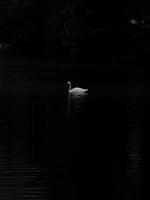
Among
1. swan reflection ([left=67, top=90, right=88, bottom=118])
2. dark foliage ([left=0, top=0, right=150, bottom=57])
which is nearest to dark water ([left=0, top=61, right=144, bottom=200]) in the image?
swan reflection ([left=67, top=90, right=88, bottom=118])

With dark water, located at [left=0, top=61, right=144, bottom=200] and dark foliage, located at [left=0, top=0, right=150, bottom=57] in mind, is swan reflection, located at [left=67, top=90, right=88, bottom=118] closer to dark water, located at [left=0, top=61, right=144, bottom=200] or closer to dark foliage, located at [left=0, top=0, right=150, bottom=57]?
dark water, located at [left=0, top=61, right=144, bottom=200]

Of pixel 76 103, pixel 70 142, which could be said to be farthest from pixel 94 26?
pixel 70 142

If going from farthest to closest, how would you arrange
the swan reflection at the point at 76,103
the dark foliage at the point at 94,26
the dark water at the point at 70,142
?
1. the dark foliage at the point at 94,26
2. the swan reflection at the point at 76,103
3. the dark water at the point at 70,142

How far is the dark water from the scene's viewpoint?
1828cm

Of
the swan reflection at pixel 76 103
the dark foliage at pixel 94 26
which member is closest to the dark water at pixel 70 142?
the swan reflection at pixel 76 103

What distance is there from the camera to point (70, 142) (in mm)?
24875

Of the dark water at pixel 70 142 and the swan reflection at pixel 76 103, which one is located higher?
the dark water at pixel 70 142

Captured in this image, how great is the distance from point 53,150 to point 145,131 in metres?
5.55

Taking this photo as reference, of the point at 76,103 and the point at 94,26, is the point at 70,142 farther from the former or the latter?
the point at 94,26

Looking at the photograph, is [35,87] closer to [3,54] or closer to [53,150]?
[53,150]

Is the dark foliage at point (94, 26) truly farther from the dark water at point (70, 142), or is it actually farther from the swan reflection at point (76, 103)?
the swan reflection at point (76, 103)

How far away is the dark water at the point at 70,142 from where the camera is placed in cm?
1828

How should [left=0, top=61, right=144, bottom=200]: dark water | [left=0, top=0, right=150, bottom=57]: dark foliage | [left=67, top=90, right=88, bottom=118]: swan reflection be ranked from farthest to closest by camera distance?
[left=0, top=0, right=150, bottom=57]: dark foliage
[left=67, top=90, right=88, bottom=118]: swan reflection
[left=0, top=61, right=144, bottom=200]: dark water

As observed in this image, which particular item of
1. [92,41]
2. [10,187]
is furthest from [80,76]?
[10,187]
